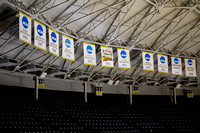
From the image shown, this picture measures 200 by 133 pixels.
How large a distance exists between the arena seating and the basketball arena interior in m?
0.07

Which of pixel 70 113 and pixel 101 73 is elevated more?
pixel 101 73

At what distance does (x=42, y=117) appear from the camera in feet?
63.6

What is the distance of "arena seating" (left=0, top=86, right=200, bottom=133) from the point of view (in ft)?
58.9

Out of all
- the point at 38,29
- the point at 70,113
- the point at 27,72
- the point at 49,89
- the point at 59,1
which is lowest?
the point at 70,113

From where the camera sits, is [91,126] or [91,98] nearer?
[91,126]

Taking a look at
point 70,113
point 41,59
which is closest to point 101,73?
point 41,59

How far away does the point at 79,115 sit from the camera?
22766 mm

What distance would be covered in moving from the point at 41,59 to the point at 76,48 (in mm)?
3974

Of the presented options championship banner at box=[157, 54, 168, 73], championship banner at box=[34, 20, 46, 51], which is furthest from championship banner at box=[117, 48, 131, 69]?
championship banner at box=[34, 20, 46, 51]

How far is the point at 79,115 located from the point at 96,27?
8.54 m

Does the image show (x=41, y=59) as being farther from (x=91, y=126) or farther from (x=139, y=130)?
(x=139, y=130)

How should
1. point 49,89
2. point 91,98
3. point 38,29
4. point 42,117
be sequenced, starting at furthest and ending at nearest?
1. point 91,98
2. point 49,89
3. point 42,117
4. point 38,29

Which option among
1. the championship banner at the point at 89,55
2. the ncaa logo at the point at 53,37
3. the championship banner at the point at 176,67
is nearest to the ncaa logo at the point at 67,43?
the ncaa logo at the point at 53,37

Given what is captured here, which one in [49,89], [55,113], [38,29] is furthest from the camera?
[49,89]
